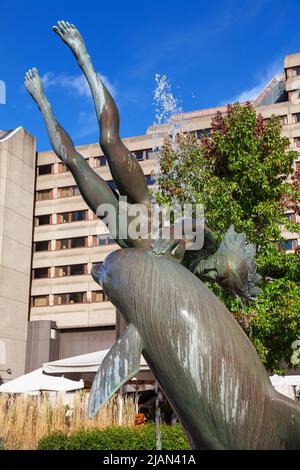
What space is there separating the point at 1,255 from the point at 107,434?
27.6m

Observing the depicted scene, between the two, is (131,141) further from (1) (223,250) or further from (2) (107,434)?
(1) (223,250)

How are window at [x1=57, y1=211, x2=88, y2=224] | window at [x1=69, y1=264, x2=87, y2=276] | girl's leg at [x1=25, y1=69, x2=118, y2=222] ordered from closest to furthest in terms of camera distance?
girl's leg at [x1=25, y1=69, x2=118, y2=222]
window at [x1=69, y1=264, x2=87, y2=276]
window at [x1=57, y1=211, x2=88, y2=224]

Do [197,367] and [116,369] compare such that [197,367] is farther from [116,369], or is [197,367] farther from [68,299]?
[68,299]

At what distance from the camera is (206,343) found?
3.37 metres

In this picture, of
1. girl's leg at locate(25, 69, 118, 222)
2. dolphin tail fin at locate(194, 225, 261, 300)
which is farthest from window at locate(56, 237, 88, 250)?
dolphin tail fin at locate(194, 225, 261, 300)

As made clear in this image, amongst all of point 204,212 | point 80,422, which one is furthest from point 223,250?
point 204,212

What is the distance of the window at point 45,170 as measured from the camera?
138 ft

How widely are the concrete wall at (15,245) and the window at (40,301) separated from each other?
75cm

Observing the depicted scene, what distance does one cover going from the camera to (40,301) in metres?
39.4

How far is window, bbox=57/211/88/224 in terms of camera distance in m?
40.2

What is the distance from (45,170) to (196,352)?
40206mm

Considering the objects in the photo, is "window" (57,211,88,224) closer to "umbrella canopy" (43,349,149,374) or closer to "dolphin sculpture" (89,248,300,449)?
"umbrella canopy" (43,349,149,374)

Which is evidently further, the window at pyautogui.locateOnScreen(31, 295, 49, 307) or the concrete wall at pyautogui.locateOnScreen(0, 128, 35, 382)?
the window at pyautogui.locateOnScreen(31, 295, 49, 307)

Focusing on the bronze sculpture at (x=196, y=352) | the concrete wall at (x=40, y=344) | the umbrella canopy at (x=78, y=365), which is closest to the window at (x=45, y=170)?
the concrete wall at (x=40, y=344)
